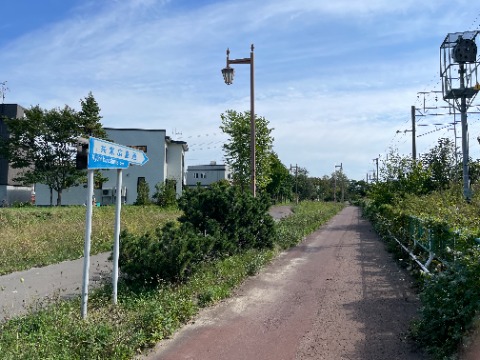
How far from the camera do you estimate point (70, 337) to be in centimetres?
443

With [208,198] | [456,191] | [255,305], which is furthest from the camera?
[456,191]

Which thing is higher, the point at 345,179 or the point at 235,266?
the point at 345,179

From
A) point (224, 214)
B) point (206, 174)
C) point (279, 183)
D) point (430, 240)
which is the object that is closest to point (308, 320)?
point (430, 240)

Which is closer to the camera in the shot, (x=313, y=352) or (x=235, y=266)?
(x=313, y=352)

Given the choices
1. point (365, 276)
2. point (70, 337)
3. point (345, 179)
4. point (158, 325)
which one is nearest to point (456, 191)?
point (365, 276)

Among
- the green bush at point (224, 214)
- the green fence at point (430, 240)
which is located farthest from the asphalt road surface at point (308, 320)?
the green bush at point (224, 214)

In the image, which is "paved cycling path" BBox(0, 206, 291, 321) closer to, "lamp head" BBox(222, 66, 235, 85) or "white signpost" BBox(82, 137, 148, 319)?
"white signpost" BBox(82, 137, 148, 319)

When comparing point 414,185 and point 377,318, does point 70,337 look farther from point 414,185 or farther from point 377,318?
point 414,185

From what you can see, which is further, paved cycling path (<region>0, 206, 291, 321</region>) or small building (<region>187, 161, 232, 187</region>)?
small building (<region>187, 161, 232, 187</region>)

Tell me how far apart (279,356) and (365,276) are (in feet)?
15.1

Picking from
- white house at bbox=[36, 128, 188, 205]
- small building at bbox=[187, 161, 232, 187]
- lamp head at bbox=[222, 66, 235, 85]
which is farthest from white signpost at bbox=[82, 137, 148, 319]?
small building at bbox=[187, 161, 232, 187]

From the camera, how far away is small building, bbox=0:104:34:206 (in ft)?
128

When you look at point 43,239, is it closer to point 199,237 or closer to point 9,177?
point 199,237

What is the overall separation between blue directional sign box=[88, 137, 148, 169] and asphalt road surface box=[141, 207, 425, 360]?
229 centimetres
